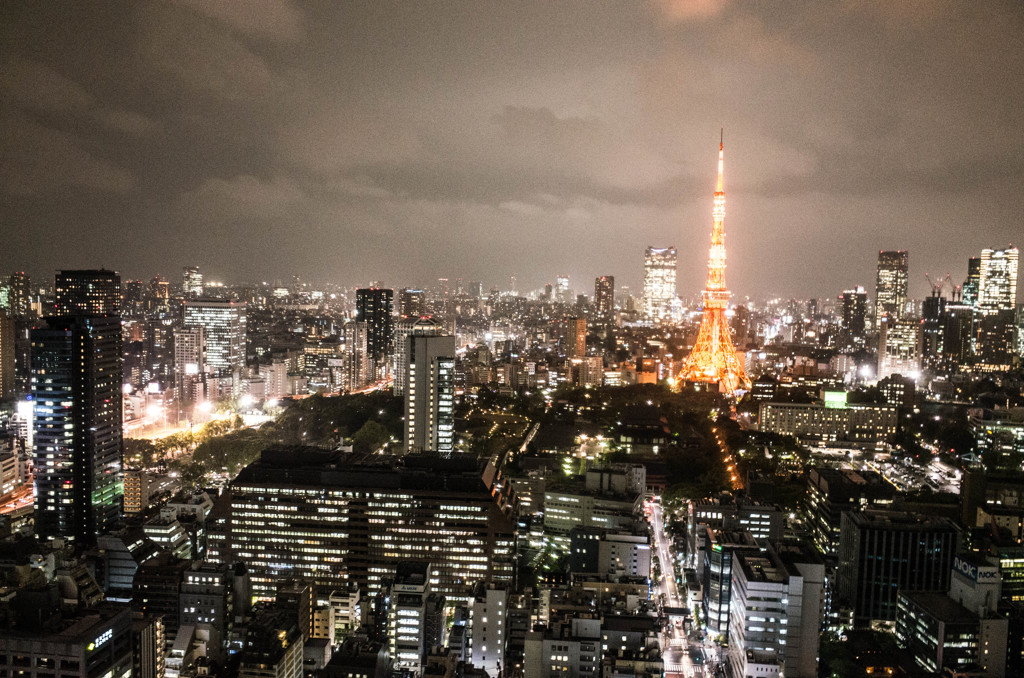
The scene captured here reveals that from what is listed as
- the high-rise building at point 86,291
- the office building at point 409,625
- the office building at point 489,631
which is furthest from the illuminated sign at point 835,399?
the high-rise building at point 86,291

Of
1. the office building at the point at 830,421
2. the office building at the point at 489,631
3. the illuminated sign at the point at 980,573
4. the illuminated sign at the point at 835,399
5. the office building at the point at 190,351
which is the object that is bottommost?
the office building at the point at 489,631

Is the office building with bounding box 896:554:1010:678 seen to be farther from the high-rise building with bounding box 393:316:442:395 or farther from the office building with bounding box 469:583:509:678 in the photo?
the high-rise building with bounding box 393:316:442:395

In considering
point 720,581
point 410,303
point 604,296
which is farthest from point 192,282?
point 720,581

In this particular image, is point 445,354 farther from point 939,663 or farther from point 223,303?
point 223,303

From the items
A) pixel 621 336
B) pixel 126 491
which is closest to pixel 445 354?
pixel 126 491

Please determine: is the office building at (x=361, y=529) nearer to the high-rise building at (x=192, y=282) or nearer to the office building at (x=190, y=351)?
the office building at (x=190, y=351)

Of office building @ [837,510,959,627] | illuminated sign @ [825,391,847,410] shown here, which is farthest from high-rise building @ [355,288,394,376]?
office building @ [837,510,959,627]
